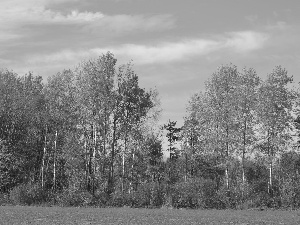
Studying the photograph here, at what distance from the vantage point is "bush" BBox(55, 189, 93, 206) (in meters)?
57.7

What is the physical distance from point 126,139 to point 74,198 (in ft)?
43.4

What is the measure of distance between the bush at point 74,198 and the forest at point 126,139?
120mm

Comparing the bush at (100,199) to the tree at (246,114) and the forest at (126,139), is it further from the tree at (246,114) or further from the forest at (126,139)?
the tree at (246,114)

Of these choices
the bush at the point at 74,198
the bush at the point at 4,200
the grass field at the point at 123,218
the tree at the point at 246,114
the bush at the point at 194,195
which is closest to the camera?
Result: the grass field at the point at 123,218

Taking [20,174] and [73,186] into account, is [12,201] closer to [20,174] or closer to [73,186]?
[73,186]

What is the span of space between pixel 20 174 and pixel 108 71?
20.7 m

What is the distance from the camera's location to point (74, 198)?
58.4m

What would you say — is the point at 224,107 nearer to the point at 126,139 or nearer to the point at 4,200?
the point at 126,139

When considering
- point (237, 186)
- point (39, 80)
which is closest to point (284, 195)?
point (237, 186)

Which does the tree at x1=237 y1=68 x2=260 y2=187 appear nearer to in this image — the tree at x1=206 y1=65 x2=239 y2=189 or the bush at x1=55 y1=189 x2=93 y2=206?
the tree at x1=206 y1=65 x2=239 y2=189

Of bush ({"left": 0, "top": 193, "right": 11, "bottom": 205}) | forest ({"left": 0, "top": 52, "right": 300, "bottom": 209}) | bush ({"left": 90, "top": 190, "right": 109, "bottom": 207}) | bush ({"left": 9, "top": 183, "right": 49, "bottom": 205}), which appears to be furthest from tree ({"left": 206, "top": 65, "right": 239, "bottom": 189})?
bush ({"left": 0, "top": 193, "right": 11, "bottom": 205})

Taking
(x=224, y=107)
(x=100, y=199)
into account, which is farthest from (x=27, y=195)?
(x=224, y=107)

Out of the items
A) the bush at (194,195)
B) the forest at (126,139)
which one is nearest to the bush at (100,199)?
the forest at (126,139)

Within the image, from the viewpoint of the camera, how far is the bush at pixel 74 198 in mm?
57688
